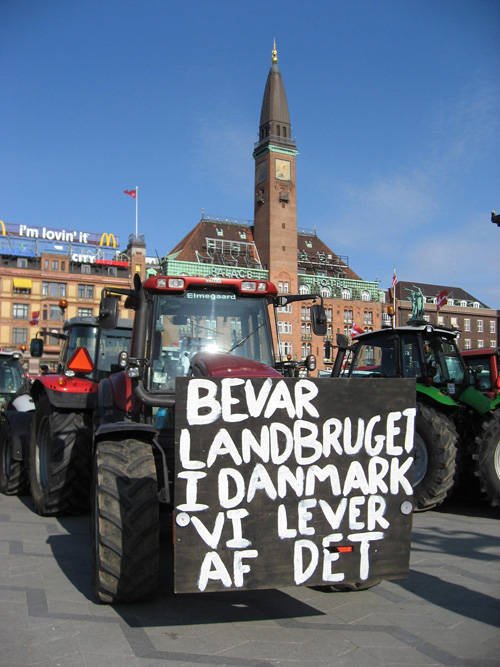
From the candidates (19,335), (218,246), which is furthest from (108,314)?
(218,246)

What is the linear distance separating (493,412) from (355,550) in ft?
15.4

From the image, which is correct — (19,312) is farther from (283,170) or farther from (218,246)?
(283,170)

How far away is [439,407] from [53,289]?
6385 centimetres

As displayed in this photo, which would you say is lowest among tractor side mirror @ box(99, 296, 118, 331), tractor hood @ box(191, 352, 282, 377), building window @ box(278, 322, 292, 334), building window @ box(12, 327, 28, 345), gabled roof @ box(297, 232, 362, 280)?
tractor hood @ box(191, 352, 282, 377)

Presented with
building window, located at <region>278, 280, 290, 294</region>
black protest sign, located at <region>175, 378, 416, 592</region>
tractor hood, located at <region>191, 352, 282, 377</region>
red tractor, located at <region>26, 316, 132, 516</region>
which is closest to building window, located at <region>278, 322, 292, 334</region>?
building window, located at <region>278, 280, 290, 294</region>

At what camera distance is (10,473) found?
9.38 meters

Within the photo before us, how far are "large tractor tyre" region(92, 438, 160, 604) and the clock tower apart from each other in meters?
72.4

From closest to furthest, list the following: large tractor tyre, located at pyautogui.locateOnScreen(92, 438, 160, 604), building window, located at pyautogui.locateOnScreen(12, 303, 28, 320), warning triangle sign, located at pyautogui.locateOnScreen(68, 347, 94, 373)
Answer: large tractor tyre, located at pyautogui.locateOnScreen(92, 438, 160, 604) → warning triangle sign, located at pyautogui.locateOnScreen(68, 347, 94, 373) → building window, located at pyautogui.locateOnScreen(12, 303, 28, 320)

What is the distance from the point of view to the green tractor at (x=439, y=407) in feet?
25.3

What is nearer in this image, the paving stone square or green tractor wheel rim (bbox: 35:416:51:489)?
the paving stone square

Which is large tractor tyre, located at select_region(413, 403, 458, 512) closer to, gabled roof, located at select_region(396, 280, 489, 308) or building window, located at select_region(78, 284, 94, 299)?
building window, located at select_region(78, 284, 94, 299)

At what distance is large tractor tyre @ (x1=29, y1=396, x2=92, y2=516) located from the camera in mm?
7484

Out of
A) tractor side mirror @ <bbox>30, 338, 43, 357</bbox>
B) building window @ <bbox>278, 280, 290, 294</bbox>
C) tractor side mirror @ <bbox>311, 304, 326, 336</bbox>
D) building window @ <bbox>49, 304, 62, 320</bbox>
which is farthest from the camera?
building window @ <bbox>278, 280, 290, 294</bbox>

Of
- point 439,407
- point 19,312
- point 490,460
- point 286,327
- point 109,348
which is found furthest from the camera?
point 286,327
